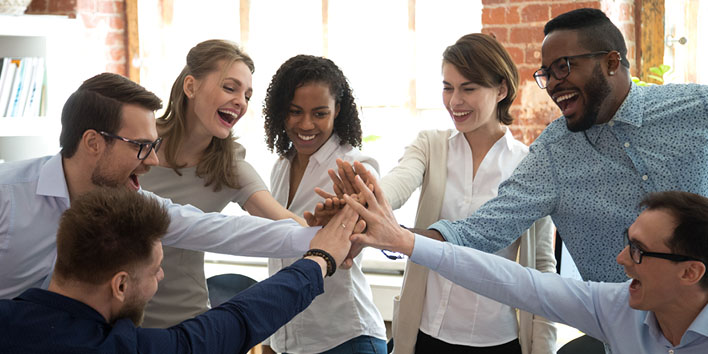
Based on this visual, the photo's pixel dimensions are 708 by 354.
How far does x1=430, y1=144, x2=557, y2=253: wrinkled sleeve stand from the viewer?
1939mm

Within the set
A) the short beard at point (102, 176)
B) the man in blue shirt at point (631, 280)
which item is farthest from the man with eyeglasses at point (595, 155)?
the short beard at point (102, 176)

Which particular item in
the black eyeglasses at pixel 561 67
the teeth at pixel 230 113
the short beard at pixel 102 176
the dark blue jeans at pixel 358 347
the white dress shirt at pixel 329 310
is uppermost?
the black eyeglasses at pixel 561 67

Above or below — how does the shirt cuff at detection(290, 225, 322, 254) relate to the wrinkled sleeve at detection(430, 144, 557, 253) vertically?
below

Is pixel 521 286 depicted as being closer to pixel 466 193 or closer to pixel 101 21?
pixel 466 193

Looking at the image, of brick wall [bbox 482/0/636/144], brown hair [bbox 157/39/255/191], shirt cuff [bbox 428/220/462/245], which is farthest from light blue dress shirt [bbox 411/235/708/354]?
brick wall [bbox 482/0/636/144]

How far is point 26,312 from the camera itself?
1.24 metres

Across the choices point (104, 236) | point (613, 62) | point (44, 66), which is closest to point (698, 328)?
point (613, 62)

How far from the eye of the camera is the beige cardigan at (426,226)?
205cm

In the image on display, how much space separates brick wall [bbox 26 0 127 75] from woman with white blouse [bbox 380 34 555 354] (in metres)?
2.89

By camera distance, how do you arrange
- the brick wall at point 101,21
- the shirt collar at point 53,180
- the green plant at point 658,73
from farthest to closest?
the brick wall at point 101,21 < the green plant at point 658,73 < the shirt collar at point 53,180

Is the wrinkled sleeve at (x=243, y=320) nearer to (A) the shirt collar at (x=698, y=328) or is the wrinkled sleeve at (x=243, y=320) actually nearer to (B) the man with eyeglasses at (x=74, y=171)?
(B) the man with eyeglasses at (x=74, y=171)

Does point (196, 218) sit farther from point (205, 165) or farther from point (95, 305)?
point (95, 305)

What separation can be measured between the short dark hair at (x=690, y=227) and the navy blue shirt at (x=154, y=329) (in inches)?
32.3

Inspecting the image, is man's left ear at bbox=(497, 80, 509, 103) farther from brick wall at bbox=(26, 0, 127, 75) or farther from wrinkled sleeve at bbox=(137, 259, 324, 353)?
brick wall at bbox=(26, 0, 127, 75)
